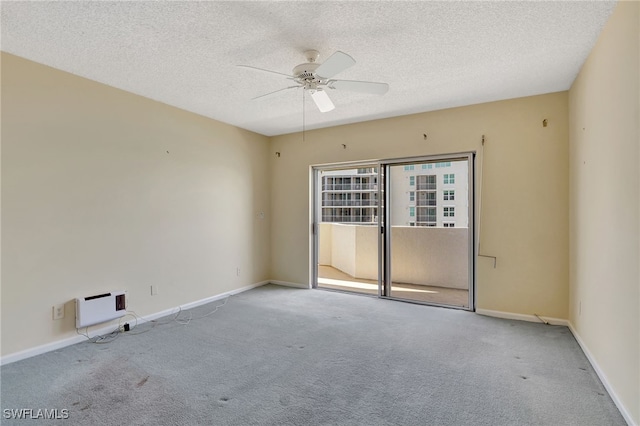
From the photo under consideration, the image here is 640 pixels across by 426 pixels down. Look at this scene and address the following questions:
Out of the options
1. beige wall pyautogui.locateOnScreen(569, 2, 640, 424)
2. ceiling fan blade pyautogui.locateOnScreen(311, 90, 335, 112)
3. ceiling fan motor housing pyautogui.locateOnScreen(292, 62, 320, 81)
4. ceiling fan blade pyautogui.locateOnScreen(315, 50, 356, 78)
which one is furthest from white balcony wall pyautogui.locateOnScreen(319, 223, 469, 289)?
ceiling fan blade pyautogui.locateOnScreen(315, 50, 356, 78)

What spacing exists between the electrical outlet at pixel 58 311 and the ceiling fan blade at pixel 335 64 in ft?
10.2

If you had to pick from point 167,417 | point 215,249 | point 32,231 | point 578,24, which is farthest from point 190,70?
point 578,24

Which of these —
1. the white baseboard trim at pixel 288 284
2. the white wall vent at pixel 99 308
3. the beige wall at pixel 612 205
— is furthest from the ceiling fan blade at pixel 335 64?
the white baseboard trim at pixel 288 284

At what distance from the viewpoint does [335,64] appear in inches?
82.4

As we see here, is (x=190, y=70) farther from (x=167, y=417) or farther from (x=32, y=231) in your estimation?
(x=167, y=417)

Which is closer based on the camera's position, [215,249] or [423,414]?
[423,414]

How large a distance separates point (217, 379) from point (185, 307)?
6.43 feet

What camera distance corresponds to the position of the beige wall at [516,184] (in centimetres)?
348

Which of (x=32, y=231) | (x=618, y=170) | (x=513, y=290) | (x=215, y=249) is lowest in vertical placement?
(x=513, y=290)

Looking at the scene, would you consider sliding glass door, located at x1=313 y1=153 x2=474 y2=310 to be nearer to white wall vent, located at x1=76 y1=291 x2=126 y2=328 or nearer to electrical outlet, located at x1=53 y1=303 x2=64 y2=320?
white wall vent, located at x1=76 y1=291 x2=126 y2=328

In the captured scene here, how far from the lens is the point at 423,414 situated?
1942mm

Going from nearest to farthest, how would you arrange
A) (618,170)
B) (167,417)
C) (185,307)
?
1. (167,417)
2. (618,170)
3. (185,307)

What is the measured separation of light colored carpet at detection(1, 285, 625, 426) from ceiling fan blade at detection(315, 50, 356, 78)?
2245 millimetres

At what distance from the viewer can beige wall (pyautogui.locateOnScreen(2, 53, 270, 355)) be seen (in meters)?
2.66
